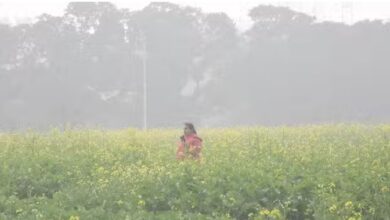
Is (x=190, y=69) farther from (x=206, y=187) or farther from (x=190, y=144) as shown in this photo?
(x=206, y=187)

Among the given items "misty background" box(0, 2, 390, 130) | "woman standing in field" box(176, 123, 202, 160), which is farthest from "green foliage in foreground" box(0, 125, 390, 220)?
"misty background" box(0, 2, 390, 130)

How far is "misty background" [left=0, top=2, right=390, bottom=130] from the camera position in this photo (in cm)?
5375

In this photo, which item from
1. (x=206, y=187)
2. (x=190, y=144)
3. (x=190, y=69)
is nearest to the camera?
(x=206, y=187)

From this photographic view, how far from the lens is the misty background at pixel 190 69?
53750mm

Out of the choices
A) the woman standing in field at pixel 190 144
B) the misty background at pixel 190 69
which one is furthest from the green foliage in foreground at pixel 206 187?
the misty background at pixel 190 69

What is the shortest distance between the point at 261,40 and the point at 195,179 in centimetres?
4856

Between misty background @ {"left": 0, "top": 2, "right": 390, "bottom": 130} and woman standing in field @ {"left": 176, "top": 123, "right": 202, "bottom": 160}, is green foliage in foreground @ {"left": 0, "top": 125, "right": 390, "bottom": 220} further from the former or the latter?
misty background @ {"left": 0, "top": 2, "right": 390, "bottom": 130}

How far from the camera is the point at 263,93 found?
55.2 m

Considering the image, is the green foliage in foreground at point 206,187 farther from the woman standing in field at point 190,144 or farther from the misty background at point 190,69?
the misty background at point 190,69

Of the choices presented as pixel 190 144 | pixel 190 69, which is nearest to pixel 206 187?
pixel 190 144

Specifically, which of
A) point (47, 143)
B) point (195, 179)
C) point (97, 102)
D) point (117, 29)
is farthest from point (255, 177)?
point (117, 29)

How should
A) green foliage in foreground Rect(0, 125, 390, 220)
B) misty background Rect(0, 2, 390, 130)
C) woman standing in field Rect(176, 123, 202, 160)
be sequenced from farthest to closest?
misty background Rect(0, 2, 390, 130) → woman standing in field Rect(176, 123, 202, 160) → green foliage in foreground Rect(0, 125, 390, 220)

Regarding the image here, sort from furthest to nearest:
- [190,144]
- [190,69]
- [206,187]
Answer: [190,69]
[190,144]
[206,187]

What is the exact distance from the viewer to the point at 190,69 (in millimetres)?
58031
